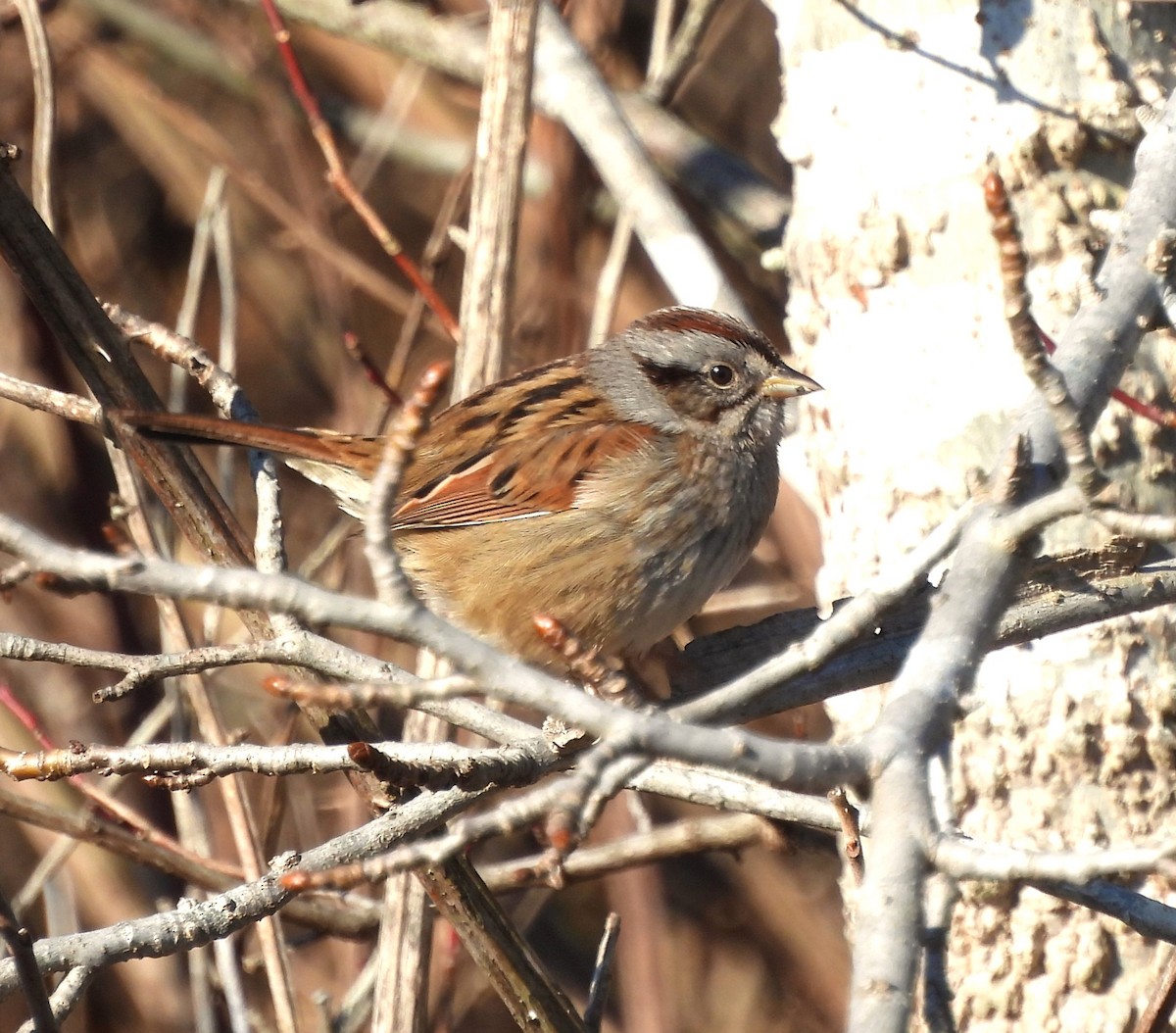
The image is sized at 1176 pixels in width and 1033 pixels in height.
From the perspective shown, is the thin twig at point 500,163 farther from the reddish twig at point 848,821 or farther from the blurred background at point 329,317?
the reddish twig at point 848,821

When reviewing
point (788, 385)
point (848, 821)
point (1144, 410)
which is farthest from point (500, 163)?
point (848, 821)

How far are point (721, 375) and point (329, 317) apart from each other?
232 centimetres

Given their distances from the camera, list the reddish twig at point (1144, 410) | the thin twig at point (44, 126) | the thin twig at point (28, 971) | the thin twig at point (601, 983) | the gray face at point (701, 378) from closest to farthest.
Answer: the thin twig at point (28, 971) < the thin twig at point (601, 983) < the reddish twig at point (1144, 410) < the thin twig at point (44, 126) < the gray face at point (701, 378)

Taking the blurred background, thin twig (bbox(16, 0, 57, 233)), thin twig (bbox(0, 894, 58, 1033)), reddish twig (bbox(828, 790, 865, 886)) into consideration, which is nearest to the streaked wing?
the blurred background

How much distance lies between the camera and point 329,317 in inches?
205

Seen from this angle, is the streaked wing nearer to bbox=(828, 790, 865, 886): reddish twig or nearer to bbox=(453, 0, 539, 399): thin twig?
bbox=(453, 0, 539, 399): thin twig

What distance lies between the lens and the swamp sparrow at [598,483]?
293 cm

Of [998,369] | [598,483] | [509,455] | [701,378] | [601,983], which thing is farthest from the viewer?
[701,378]

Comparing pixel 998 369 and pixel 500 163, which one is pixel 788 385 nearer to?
pixel 998 369

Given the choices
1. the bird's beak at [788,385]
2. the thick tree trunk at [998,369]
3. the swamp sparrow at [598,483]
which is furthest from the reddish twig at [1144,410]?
the swamp sparrow at [598,483]

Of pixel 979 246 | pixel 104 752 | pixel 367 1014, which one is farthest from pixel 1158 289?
pixel 367 1014

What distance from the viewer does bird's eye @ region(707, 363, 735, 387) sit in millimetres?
3242

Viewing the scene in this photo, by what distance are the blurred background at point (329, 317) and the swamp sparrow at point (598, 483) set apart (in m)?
0.64

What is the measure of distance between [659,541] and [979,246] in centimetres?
85
